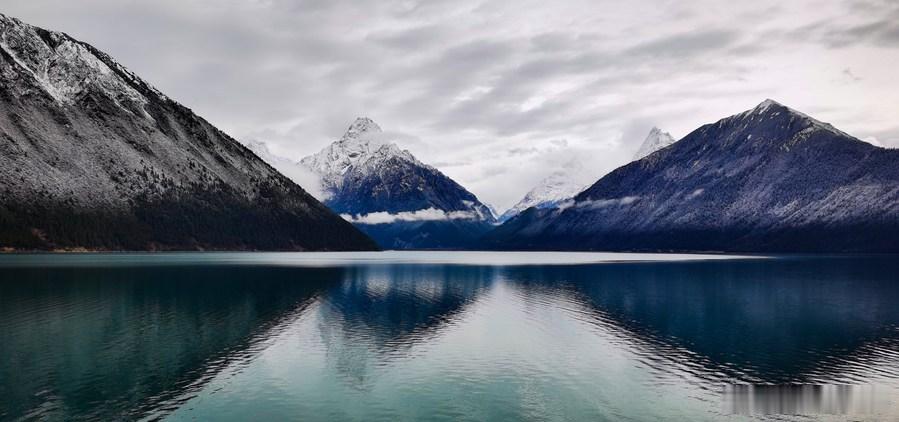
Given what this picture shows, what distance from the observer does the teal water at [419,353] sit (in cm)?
4644

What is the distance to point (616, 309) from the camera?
109 meters

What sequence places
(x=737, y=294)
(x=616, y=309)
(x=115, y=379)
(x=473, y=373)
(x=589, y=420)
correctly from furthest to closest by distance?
(x=737, y=294) < (x=616, y=309) < (x=473, y=373) < (x=115, y=379) < (x=589, y=420)

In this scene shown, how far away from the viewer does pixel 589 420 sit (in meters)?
43.3

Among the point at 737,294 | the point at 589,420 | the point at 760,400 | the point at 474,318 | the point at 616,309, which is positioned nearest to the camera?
the point at 589,420

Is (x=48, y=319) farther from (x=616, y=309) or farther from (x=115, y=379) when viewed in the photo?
(x=616, y=309)

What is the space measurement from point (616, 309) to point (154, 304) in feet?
254

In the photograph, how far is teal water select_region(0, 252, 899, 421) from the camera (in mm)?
46438

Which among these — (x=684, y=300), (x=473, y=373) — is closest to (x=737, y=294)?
(x=684, y=300)

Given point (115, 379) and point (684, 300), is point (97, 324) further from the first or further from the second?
point (684, 300)

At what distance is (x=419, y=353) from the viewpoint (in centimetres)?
6738

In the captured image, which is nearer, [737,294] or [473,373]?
[473,373]

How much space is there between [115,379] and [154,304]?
177ft

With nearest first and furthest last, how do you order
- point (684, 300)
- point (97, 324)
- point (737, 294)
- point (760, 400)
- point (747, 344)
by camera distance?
point (760, 400) < point (747, 344) < point (97, 324) < point (684, 300) < point (737, 294)

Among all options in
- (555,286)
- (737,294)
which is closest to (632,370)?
(737,294)
